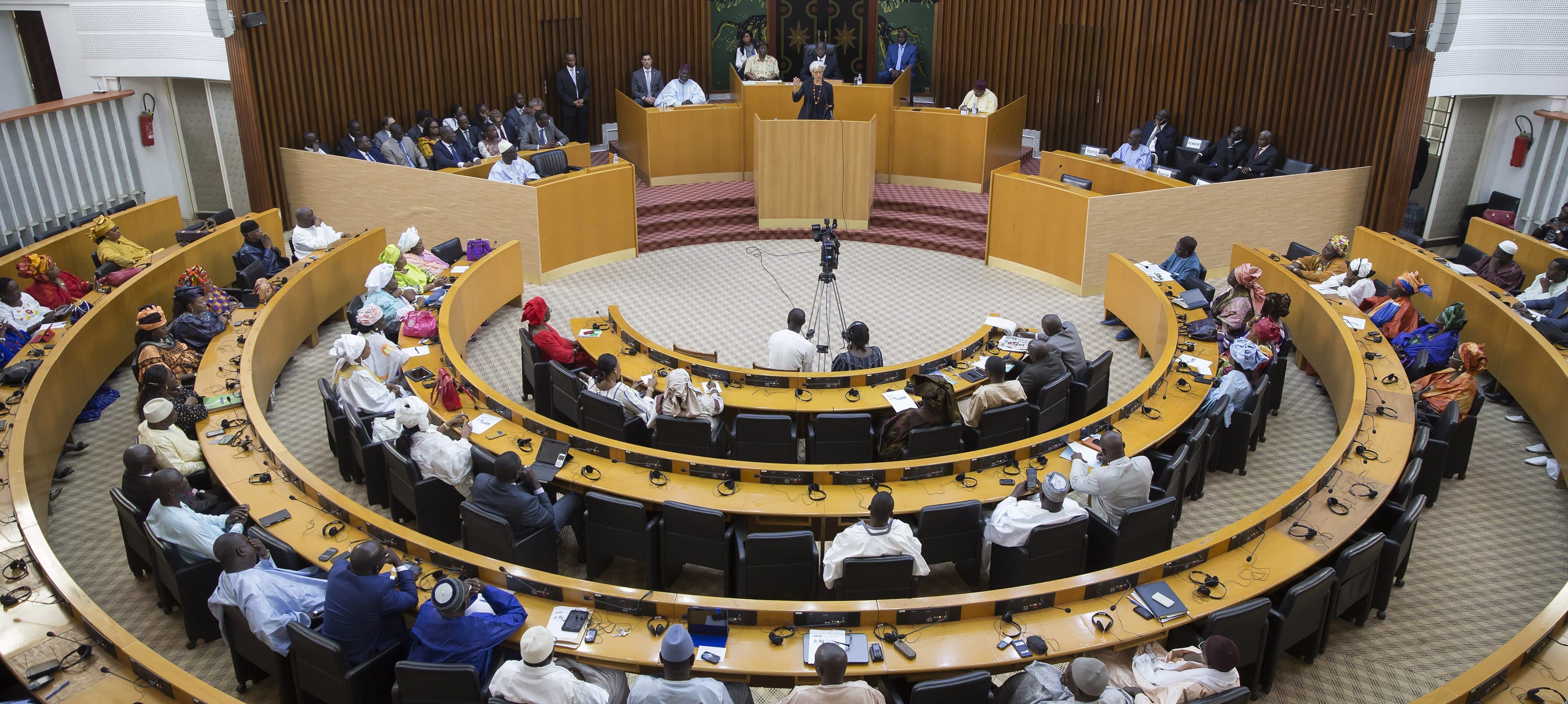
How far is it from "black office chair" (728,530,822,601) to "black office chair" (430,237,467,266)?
597 centimetres

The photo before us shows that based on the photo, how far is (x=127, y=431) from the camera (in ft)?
28.4

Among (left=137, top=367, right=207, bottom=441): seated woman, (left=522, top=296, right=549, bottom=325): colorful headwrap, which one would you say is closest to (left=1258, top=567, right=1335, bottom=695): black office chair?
(left=522, top=296, right=549, bottom=325): colorful headwrap

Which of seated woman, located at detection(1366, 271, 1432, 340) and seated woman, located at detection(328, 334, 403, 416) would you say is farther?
seated woman, located at detection(1366, 271, 1432, 340)

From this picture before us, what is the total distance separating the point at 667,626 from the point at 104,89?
11.8 m

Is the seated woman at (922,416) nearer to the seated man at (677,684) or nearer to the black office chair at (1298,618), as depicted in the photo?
the black office chair at (1298,618)

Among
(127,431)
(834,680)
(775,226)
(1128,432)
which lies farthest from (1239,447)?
(127,431)

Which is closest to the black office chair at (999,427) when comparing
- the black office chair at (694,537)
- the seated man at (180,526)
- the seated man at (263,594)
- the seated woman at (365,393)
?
the black office chair at (694,537)

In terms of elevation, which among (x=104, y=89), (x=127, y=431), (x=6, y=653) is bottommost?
(x=127, y=431)

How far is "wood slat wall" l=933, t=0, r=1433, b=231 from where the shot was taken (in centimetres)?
1199

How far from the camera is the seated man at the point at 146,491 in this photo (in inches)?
247

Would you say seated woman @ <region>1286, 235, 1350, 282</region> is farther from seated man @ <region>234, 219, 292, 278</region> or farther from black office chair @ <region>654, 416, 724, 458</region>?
seated man @ <region>234, 219, 292, 278</region>

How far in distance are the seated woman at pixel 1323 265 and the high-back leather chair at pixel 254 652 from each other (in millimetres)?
9309

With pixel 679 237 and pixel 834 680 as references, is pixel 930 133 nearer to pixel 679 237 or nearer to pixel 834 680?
pixel 679 237

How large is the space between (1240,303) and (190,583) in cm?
824
